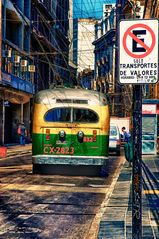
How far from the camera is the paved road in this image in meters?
8.19

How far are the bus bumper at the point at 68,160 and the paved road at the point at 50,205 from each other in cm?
53

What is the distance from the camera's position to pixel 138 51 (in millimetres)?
5082

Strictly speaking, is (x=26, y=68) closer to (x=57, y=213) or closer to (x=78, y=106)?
(x=78, y=106)

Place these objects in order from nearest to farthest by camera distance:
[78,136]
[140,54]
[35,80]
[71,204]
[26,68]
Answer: [140,54]
[71,204]
[78,136]
[26,68]
[35,80]

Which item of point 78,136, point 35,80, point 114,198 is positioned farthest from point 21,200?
point 35,80

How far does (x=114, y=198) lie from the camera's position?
11.4 meters

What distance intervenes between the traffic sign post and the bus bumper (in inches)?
459

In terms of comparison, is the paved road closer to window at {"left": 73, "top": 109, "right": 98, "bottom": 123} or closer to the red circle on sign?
window at {"left": 73, "top": 109, "right": 98, "bottom": 123}

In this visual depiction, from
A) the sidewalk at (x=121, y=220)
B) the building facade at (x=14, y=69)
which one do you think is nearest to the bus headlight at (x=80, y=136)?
the sidewalk at (x=121, y=220)

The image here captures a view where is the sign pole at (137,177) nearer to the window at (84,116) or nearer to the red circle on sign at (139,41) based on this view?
the red circle on sign at (139,41)

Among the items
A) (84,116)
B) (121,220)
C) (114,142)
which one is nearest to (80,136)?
(84,116)

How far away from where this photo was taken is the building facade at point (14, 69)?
38094mm

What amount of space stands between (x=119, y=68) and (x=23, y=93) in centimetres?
4016

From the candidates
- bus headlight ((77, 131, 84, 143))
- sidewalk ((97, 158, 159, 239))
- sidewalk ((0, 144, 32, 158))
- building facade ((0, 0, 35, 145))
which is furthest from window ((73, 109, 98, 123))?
building facade ((0, 0, 35, 145))
